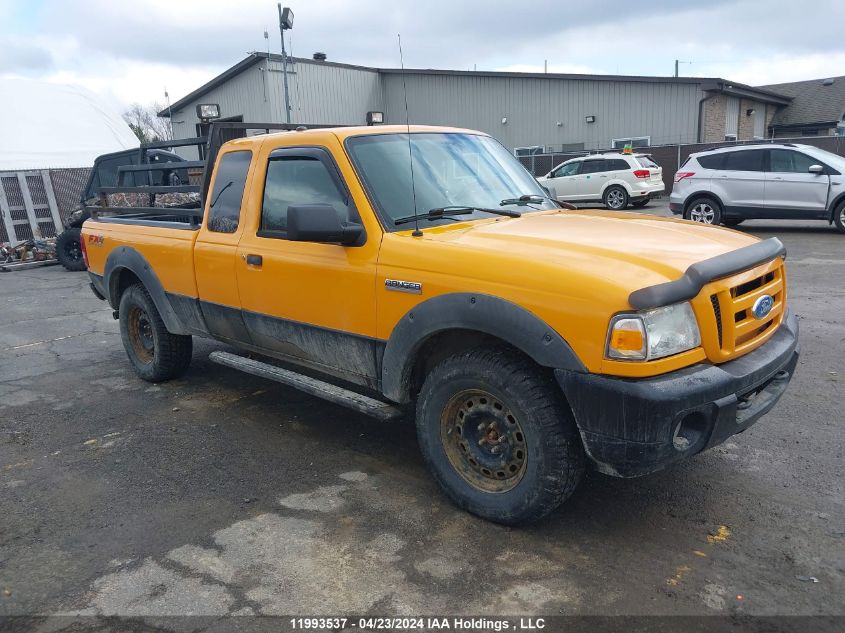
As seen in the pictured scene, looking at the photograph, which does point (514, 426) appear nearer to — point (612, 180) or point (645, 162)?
point (612, 180)

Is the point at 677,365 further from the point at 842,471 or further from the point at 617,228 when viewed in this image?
the point at 842,471

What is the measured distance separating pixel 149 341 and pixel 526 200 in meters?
3.64

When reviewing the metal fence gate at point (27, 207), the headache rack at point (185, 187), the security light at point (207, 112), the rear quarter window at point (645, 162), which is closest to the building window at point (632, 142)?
the rear quarter window at point (645, 162)

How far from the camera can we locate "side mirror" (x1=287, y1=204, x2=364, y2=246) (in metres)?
3.58

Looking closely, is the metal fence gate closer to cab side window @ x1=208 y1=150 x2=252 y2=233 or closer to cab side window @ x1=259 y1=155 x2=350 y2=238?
cab side window @ x1=208 y1=150 x2=252 y2=233

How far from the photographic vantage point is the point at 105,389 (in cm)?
598

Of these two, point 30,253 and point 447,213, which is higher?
point 447,213

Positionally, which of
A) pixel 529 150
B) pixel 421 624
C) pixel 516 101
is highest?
pixel 516 101

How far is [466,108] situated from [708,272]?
27183mm

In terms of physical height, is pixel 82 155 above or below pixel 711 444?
above

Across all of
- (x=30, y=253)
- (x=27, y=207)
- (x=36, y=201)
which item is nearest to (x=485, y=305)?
(x=30, y=253)

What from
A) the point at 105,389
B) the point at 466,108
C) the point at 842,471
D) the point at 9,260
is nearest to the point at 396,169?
the point at 842,471

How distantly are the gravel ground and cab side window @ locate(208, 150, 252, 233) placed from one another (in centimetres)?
146

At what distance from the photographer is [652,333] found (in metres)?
2.88
